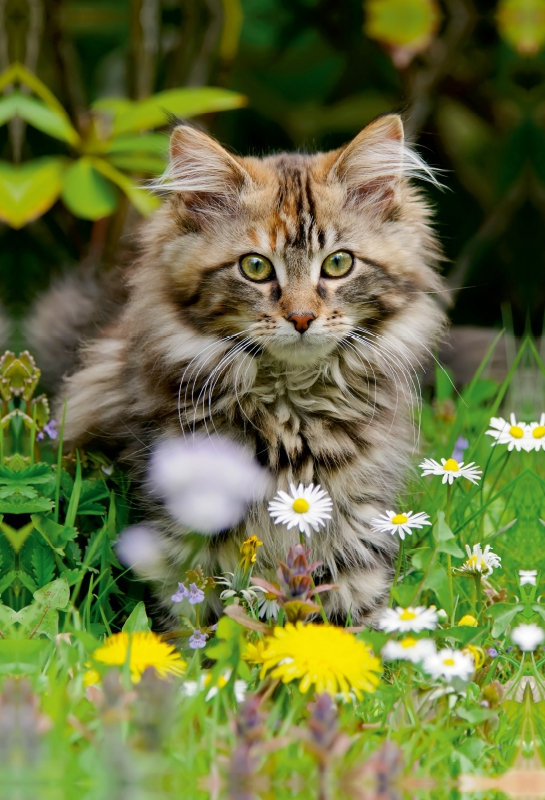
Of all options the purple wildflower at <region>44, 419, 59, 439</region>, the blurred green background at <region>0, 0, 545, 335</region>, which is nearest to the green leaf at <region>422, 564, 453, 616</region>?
the purple wildflower at <region>44, 419, 59, 439</region>

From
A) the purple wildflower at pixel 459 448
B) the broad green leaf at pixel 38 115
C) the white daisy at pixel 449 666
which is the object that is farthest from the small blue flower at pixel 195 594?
the broad green leaf at pixel 38 115

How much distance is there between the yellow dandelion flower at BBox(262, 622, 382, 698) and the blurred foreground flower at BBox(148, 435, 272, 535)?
1.88 ft

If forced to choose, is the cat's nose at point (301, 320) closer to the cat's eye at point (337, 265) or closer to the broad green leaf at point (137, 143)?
the cat's eye at point (337, 265)

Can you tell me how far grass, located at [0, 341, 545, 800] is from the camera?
1360 mm

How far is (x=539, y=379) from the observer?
369 centimetres

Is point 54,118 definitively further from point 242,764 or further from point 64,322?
point 242,764

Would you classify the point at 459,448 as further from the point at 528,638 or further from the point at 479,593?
the point at 528,638

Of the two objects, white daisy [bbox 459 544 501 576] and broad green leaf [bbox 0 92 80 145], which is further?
broad green leaf [bbox 0 92 80 145]

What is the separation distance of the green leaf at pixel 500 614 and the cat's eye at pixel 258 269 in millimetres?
939

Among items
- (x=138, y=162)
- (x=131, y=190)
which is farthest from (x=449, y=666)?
(x=138, y=162)

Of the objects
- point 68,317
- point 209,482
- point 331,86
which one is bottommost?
point 209,482

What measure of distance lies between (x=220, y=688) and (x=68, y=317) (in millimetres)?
2006

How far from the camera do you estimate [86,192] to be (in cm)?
337

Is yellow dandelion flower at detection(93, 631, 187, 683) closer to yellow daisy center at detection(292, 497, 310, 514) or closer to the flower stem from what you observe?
yellow daisy center at detection(292, 497, 310, 514)
